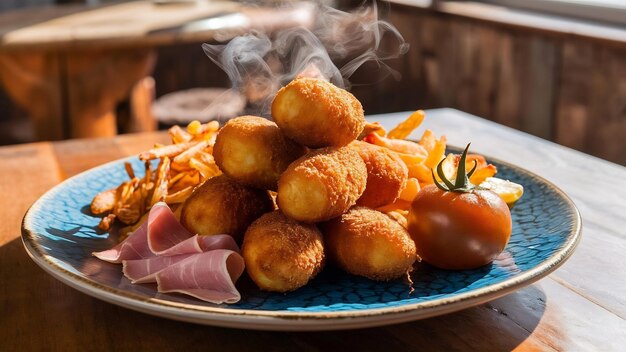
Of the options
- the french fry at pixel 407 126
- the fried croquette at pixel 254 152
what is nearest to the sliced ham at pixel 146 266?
the fried croquette at pixel 254 152

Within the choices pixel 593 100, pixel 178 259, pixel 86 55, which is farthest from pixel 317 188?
pixel 86 55

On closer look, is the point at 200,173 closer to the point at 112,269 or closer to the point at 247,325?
the point at 112,269

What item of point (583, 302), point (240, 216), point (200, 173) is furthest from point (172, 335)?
point (583, 302)

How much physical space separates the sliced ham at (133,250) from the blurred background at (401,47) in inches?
79.2

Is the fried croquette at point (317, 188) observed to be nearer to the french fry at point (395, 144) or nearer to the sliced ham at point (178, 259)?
the sliced ham at point (178, 259)

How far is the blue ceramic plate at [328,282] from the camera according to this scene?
790 mm

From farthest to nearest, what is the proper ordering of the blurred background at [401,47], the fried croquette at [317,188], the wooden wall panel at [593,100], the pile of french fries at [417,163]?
the blurred background at [401,47]
the wooden wall panel at [593,100]
the pile of french fries at [417,163]
the fried croquette at [317,188]

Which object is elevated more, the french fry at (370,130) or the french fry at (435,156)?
the french fry at (370,130)

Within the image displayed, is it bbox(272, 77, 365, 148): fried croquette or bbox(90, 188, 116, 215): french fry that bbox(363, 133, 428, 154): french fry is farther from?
bbox(90, 188, 116, 215): french fry

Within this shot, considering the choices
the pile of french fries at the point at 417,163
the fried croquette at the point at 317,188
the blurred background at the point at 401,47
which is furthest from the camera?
the blurred background at the point at 401,47

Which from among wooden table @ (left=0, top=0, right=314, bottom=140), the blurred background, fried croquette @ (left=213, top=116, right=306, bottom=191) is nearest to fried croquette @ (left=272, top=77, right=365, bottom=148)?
fried croquette @ (left=213, top=116, right=306, bottom=191)

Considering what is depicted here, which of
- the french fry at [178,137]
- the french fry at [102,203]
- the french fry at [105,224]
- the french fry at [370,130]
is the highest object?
the french fry at [370,130]

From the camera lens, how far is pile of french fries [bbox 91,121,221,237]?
3.87ft

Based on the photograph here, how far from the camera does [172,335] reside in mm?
905
